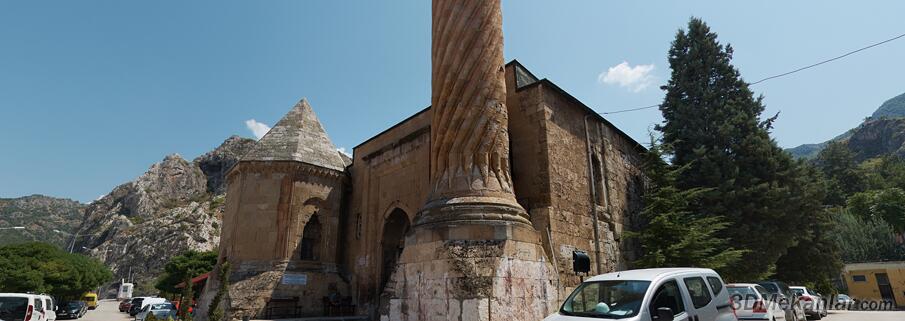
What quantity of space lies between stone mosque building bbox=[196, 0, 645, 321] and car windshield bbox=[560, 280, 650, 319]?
160 cm

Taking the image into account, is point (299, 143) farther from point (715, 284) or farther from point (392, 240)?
point (715, 284)

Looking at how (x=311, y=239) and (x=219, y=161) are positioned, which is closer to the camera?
(x=311, y=239)

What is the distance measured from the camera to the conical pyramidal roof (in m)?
17.0

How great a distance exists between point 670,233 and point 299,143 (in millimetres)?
13312

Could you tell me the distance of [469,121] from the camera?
8.20 metres

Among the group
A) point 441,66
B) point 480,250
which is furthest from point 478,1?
point 480,250

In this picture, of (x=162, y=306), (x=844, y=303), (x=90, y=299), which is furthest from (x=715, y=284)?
(x=90, y=299)

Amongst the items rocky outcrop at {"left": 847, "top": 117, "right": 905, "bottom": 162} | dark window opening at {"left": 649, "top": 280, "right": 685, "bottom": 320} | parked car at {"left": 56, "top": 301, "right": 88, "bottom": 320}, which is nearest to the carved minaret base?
dark window opening at {"left": 649, "top": 280, "right": 685, "bottom": 320}

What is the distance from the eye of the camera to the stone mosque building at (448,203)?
725 centimetres

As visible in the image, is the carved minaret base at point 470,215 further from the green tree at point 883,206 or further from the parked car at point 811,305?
the green tree at point 883,206

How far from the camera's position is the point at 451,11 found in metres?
9.05

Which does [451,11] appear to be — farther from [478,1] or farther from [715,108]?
[715,108]

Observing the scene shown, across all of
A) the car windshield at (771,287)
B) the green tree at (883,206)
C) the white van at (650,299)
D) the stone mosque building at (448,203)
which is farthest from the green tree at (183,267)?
the green tree at (883,206)

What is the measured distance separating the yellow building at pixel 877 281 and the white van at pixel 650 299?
32.4 meters
